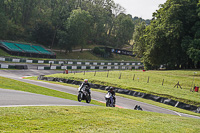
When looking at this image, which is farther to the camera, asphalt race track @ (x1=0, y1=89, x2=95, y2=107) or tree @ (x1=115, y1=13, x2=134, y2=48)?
tree @ (x1=115, y1=13, x2=134, y2=48)

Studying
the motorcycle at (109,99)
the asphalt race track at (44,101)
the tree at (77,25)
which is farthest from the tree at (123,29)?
the motorcycle at (109,99)

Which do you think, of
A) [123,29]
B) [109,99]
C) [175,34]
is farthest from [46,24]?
[109,99]

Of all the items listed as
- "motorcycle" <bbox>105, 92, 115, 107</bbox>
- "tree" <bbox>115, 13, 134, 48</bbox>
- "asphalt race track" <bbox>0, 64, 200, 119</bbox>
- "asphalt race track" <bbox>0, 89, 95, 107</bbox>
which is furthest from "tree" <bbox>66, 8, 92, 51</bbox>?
"asphalt race track" <bbox>0, 89, 95, 107</bbox>

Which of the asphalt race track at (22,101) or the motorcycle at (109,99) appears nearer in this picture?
the asphalt race track at (22,101)

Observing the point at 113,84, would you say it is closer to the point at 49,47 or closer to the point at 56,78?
the point at 56,78

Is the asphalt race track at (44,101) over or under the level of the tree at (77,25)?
under

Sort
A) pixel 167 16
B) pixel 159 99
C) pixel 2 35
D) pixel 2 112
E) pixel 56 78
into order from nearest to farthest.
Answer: pixel 2 112 < pixel 159 99 < pixel 56 78 < pixel 167 16 < pixel 2 35

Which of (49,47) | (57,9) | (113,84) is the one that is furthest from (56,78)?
(57,9)

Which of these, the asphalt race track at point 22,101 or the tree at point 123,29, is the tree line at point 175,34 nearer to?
the asphalt race track at point 22,101

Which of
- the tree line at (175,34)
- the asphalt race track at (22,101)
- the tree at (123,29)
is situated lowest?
the asphalt race track at (22,101)

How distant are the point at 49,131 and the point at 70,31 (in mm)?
78041

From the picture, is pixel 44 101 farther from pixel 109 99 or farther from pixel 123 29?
pixel 123 29

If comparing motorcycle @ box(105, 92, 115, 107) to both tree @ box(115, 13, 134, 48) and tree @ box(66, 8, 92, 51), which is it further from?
tree @ box(115, 13, 134, 48)

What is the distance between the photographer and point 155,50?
183ft
